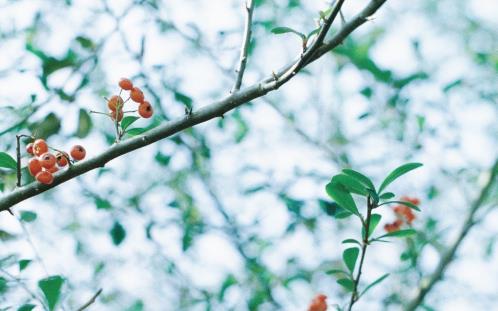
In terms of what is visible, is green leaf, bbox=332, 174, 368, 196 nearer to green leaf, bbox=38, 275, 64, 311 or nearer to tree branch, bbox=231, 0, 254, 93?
tree branch, bbox=231, 0, 254, 93

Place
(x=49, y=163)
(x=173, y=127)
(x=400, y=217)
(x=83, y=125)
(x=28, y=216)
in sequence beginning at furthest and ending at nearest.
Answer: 1. (x=83, y=125)
2. (x=400, y=217)
3. (x=28, y=216)
4. (x=49, y=163)
5. (x=173, y=127)

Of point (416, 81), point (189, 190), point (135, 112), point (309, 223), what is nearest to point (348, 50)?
point (416, 81)

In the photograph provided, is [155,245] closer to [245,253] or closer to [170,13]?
[245,253]

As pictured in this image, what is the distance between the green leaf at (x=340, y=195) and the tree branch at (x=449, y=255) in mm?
1174

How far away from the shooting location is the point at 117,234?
3.07 meters

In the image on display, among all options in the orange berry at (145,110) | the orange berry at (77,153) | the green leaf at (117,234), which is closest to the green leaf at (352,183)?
the orange berry at (145,110)

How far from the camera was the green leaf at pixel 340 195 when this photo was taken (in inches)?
65.1

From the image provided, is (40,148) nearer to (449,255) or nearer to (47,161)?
(47,161)

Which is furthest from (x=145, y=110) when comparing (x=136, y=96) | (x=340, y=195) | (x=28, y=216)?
(x=28, y=216)

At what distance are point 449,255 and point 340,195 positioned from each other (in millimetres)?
1497

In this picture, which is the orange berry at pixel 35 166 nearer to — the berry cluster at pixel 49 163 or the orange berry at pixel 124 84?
the berry cluster at pixel 49 163

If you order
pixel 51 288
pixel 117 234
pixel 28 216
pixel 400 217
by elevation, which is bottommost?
pixel 117 234

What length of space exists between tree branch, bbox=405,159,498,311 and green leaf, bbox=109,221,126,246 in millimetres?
1365

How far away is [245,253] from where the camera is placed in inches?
136
